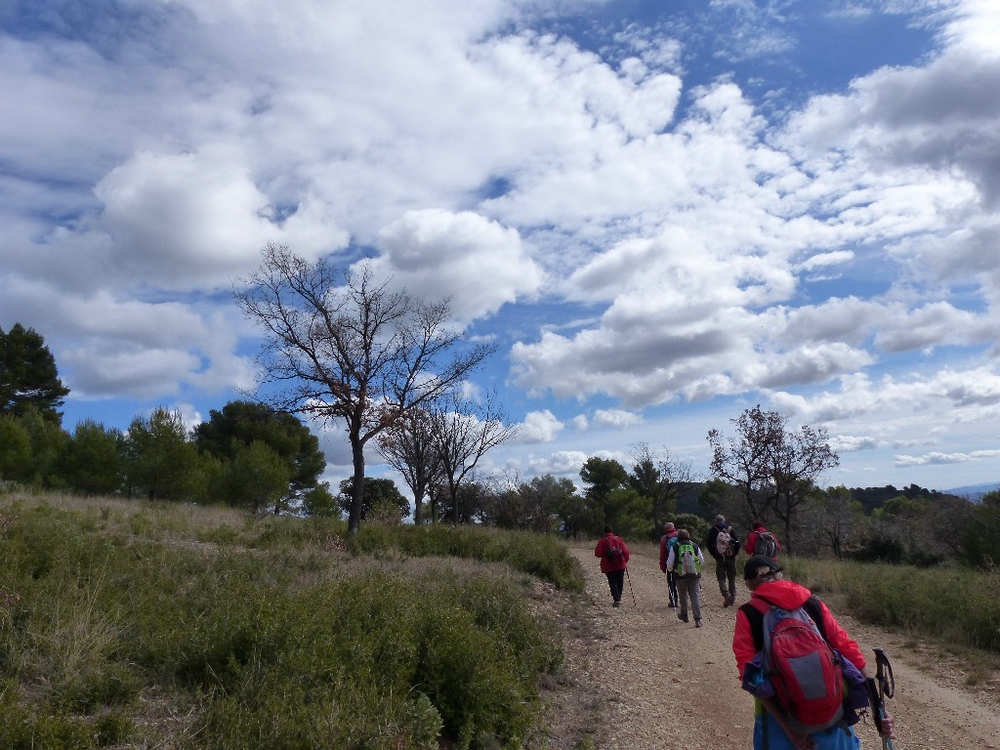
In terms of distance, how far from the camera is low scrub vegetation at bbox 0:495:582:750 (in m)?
4.77

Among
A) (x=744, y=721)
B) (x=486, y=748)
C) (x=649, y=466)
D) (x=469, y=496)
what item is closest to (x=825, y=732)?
(x=486, y=748)

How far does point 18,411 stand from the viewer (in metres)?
43.2

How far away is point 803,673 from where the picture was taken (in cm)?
381

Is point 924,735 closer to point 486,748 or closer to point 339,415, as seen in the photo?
point 486,748

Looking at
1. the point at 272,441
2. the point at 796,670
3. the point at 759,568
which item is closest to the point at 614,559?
the point at 759,568

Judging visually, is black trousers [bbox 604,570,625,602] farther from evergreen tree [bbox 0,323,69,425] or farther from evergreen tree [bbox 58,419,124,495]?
evergreen tree [bbox 0,323,69,425]

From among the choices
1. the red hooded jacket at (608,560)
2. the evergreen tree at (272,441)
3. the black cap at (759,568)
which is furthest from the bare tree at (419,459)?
the black cap at (759,568)

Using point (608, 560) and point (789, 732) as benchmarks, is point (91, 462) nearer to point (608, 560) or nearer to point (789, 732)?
point (608, 560)

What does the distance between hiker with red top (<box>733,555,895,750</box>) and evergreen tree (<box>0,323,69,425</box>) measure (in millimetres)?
48329

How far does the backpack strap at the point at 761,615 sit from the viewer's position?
4.09m

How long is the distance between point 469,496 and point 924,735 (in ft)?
148

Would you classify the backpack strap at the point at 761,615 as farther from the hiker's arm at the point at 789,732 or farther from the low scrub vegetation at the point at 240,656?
the low scrub vegetation at the point at 240,656

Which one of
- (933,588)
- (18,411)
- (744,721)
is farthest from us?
(18,411)

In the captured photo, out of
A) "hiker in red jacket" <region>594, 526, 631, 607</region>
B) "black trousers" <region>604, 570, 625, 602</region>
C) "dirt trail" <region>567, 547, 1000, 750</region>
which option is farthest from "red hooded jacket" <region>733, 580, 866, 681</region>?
"black trousers" <region>604, 570, 625, 602</region>
